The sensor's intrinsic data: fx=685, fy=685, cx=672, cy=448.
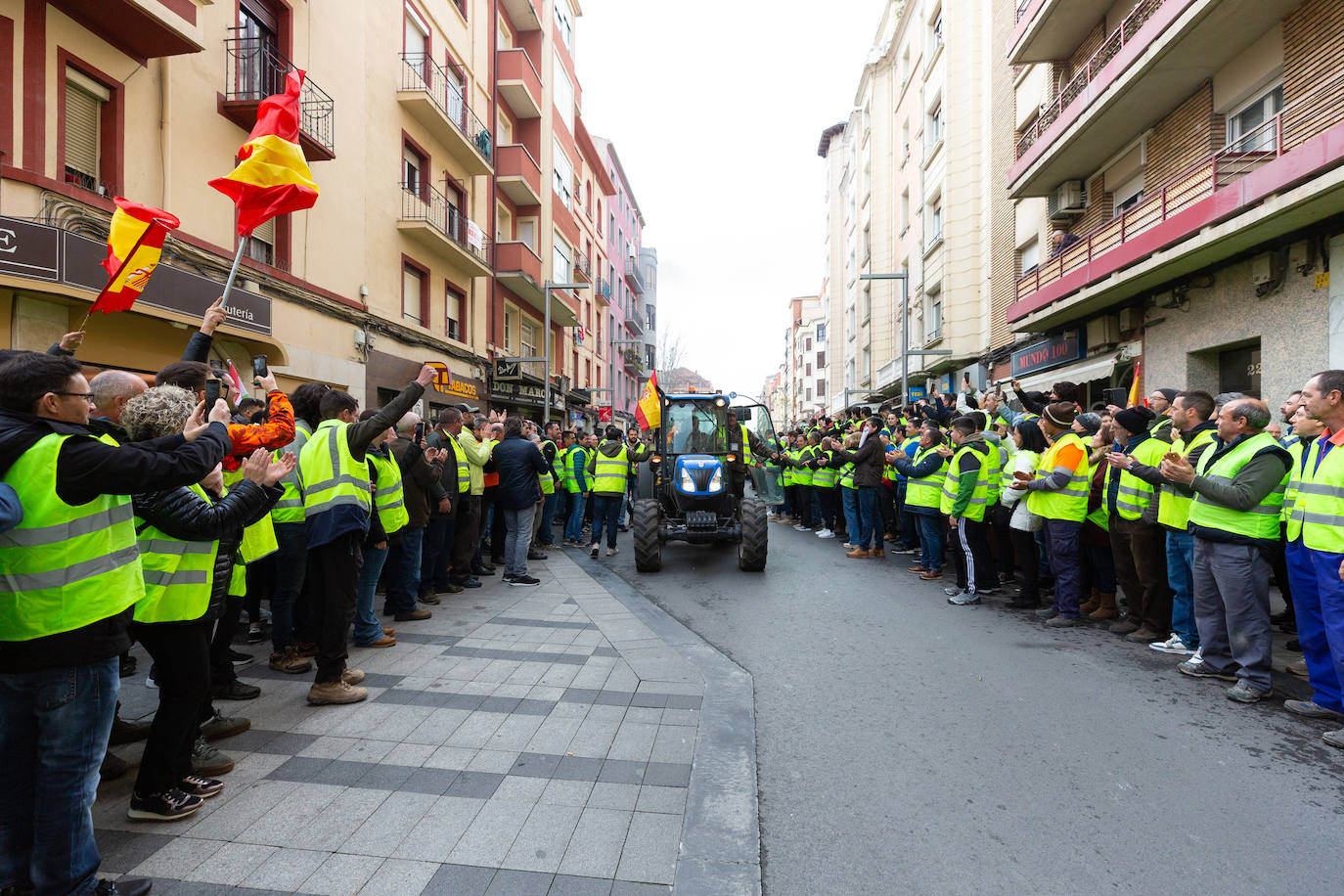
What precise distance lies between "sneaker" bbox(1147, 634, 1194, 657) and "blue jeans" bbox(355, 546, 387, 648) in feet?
19.7

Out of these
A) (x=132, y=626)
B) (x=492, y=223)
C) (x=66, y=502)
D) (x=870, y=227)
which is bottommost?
(x=132, y=626)

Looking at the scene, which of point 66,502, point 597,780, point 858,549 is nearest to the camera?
point 66,502

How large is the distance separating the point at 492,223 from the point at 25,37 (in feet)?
46.8

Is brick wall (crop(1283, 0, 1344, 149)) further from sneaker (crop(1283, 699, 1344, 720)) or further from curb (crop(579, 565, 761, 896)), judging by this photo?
curb (crop(579, 565, 761, 896))

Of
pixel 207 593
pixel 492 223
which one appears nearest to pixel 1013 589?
pixel 207 593

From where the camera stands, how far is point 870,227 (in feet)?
104

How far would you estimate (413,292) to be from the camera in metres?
16.3

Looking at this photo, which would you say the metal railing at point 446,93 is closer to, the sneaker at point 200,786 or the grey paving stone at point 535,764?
the sneaker at point 200,786

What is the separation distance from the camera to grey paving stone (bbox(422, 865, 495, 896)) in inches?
94.2

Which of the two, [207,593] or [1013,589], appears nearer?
[207,593]

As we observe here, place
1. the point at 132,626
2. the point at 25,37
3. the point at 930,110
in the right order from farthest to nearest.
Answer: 1. the point at 930,110
2. the point at 25,37
3. the point at 132,626

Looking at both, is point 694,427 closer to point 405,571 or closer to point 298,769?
point 405,571

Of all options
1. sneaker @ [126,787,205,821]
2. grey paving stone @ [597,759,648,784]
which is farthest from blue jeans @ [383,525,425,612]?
grey paving stone @ [597,759,648,784]

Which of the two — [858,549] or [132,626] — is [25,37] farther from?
[858,549]
